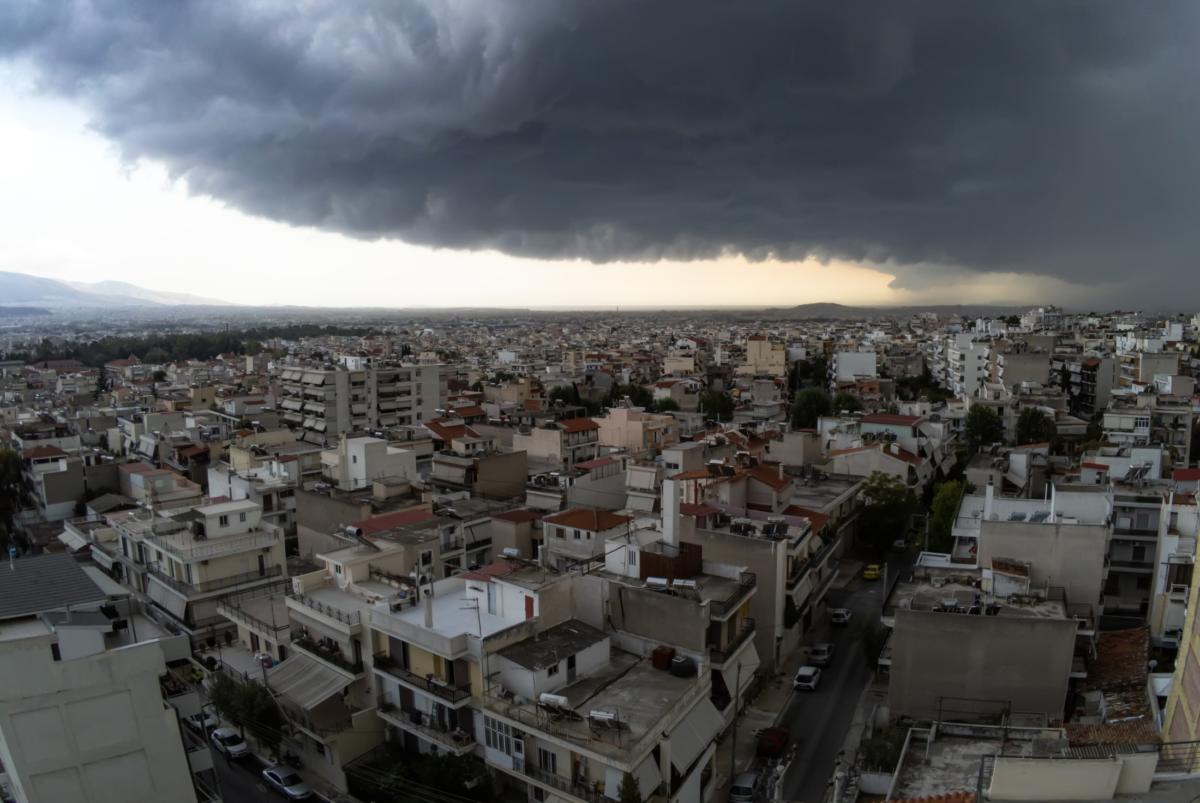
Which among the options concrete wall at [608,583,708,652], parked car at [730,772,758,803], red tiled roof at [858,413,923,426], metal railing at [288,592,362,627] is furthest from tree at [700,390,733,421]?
metal railing at [288,592,362,627]

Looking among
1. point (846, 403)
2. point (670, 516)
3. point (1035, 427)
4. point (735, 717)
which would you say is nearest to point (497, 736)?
point (735, 717)

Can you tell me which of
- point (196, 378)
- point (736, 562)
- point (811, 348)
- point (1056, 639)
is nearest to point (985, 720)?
point (1056, 639)

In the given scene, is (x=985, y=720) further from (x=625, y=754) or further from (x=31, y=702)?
(x=31, y=702)

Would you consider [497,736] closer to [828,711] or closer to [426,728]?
[426,728]

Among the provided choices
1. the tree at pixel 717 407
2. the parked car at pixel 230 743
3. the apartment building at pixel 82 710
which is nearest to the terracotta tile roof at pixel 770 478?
the parked car at pixel 230 743

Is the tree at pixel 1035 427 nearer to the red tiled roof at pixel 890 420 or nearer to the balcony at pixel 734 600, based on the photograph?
the red tiled roof at pixel 890 420

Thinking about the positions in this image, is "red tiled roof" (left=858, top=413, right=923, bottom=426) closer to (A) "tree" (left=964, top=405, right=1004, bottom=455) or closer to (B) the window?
(A) "tree" (left=964, top=405, right=1004, bottom=455)
